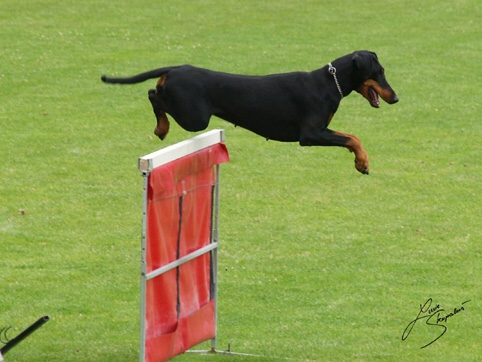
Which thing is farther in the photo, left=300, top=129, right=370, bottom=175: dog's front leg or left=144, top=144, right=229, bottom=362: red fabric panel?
left=144, top=144, right=229, bottom=362: red fabric panel

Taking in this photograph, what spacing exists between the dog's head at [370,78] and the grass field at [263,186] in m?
4.34

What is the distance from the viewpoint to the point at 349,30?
26609mm

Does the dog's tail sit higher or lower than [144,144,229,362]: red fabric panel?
higher

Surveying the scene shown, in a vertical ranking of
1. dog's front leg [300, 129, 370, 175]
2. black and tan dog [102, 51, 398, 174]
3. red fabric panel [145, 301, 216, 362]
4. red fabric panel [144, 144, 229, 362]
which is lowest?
red fabric panel [145, 301, 216, 362]

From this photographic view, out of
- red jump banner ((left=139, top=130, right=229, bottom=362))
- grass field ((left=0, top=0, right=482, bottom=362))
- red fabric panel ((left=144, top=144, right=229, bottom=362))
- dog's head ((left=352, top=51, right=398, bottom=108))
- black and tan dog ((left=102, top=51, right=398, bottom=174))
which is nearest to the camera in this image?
→ black and tan dog ((left=102, top=51, right=398, bottom=174))

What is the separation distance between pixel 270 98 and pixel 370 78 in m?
0.90

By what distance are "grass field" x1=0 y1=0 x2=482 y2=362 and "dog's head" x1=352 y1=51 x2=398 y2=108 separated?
434 cm

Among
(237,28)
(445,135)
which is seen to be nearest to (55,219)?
(445,135)

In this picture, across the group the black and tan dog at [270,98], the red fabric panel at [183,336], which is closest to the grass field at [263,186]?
the red fabric panel at [183,336]

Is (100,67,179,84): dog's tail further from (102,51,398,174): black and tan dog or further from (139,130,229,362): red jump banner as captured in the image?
(139,130,229,362): red jump banner

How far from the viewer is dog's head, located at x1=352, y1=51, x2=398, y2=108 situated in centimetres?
934

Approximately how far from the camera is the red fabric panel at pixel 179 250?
1070 cm

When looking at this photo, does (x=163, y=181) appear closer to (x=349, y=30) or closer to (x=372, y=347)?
(x=372, y=347)

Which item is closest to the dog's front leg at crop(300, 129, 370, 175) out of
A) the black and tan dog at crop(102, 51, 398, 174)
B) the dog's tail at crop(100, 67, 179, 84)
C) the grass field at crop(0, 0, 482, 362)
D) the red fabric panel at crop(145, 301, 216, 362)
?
the black and tan dog at crop(102, 51, 398, 174)
